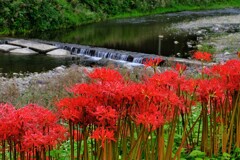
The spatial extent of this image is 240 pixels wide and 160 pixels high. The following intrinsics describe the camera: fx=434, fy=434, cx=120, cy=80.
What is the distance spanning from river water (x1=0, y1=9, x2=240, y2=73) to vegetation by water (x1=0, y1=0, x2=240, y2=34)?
1.32m

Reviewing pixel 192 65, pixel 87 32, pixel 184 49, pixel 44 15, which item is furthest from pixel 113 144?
pixel 44 15

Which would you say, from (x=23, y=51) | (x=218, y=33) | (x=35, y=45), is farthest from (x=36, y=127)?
(x=218, y=33)

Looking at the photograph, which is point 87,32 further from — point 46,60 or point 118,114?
point 118,114

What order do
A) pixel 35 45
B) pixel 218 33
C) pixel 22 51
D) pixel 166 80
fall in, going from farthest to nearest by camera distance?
1. pixel 218 33
2. pixel 35 45
3. pixel 22 51
4. pixel 166 80

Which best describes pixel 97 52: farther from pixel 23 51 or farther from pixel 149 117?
pixel 149 117

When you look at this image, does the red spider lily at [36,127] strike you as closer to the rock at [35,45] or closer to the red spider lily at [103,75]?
the red spider lily at [103,75]

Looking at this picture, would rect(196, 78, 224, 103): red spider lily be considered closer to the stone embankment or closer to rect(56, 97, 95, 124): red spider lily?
rect(56, 97, 95, 124): red spider lily

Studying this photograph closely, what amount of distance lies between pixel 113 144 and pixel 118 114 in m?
0.43

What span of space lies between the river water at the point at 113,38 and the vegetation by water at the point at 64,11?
1.32m

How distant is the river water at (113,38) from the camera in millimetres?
21375

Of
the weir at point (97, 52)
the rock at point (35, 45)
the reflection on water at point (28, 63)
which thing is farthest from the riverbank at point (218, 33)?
the rock at point (35, 45)

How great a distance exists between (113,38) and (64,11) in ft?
27.1

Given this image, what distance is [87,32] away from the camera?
31.1m

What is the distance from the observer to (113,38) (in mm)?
28500
